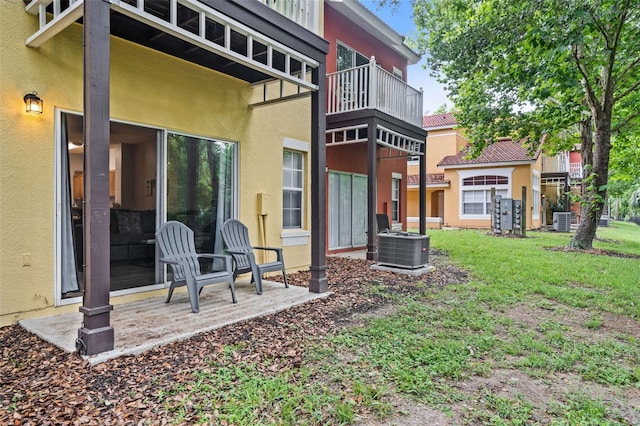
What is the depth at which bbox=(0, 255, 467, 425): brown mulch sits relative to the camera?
7.78 feet

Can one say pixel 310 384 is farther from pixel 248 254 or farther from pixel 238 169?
pixel 238 169

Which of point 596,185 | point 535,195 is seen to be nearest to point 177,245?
point 596,185

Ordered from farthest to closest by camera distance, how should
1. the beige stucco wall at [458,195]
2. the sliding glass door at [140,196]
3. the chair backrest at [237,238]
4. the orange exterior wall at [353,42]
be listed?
1. the beige stucco wall at [458,195]
2. the orange exterior wall at [353,42]
3. the chair backrest at [237,238]
4. the sliding glass door at [140,196]

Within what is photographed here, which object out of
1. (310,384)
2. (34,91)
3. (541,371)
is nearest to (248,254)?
(310,384)

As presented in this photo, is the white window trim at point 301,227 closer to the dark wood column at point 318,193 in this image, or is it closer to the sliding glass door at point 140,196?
the sliding glass door at point 140,196

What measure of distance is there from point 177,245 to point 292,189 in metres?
3.05

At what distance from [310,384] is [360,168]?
8344mm

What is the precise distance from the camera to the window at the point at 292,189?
23.6ft

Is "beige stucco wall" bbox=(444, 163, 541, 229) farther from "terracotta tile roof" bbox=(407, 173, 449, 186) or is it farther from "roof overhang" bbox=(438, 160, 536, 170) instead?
"terracotta tile roof" bbox=(407, 173, 449, 186)

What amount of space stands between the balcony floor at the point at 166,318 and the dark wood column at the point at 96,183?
0.27 m

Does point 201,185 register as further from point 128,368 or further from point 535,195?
point 535,195

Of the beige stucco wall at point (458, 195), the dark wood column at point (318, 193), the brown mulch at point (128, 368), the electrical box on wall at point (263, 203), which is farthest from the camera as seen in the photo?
the beige stucco wall at point (458, 195)

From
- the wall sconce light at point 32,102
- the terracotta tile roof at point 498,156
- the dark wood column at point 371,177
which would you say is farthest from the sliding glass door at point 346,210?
the terracotta tile roof at point 498,156

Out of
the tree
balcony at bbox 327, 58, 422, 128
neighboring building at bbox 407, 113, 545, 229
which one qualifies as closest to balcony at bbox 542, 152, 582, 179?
neighboring building at bbox 407, 113, 545, 229
